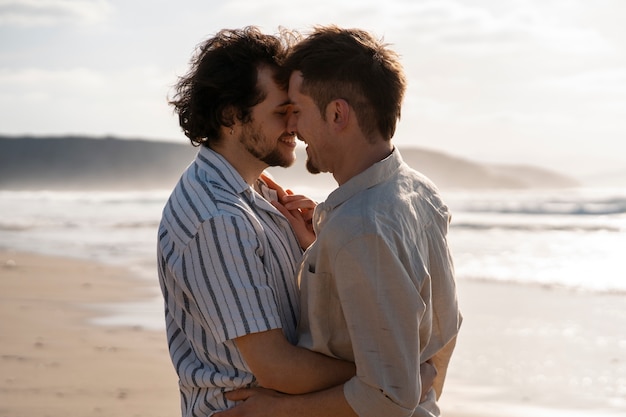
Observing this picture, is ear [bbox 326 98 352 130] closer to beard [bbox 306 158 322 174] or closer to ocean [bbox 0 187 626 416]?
beard [bbox 306 158 322 174]

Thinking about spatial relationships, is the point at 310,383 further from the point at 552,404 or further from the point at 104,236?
the point at 104,236

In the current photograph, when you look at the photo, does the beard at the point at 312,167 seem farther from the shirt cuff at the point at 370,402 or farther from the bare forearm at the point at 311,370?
the shirt cuff at the point at 370,402

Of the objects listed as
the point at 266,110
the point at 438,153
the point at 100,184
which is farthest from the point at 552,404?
the point at 438,153

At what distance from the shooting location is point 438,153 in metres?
70.2

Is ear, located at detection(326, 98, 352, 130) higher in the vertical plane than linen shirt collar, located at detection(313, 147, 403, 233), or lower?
higher

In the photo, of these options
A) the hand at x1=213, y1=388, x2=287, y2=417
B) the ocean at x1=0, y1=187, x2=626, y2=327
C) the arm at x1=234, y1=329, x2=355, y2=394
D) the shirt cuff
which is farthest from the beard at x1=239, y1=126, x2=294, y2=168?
the ocean at x1=0, y1=187, x2=626, y2=327

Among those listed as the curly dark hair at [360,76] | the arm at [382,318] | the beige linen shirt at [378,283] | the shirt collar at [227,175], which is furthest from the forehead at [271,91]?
the arm at [382,318]

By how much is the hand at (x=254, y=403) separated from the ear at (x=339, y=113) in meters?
0.79

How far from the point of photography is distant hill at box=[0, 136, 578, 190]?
207 feet

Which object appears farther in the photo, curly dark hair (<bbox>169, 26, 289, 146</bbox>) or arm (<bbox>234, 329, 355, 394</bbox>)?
curly dark hair (<bbox>169, 26, 289, 146</bbox>)

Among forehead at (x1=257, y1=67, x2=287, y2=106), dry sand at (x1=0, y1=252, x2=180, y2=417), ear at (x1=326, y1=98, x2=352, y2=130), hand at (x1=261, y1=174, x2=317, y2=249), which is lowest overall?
dry sand at (x1=0, y1=252, x2=180, y2=417)

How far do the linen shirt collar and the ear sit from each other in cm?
15

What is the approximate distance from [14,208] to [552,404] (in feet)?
76.6

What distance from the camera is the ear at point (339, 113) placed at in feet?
8.55
